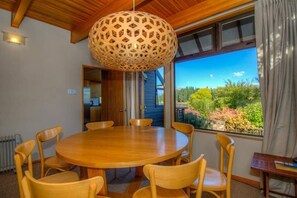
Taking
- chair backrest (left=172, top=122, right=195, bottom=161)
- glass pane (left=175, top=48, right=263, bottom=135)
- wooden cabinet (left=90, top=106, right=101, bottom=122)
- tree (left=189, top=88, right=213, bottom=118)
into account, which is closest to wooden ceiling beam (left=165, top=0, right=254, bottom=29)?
glass pane (left=175, top=48, right=263, bottom=135)

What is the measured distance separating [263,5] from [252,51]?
2.01 feet

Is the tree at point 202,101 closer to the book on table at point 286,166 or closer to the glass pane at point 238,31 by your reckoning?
the glass pane at point 238,31

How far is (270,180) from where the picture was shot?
86.8 inches

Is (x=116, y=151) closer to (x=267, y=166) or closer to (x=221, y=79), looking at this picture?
(x=267, y=166)

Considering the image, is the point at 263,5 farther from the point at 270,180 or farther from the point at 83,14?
the point at 83,14

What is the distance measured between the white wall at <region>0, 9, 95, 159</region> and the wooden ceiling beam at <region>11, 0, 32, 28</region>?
11cm

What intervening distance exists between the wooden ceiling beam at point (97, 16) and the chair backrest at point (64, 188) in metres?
2.34

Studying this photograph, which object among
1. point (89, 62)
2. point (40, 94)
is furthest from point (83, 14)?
point (40, 94)

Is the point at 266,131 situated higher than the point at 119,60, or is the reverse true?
the point at 119,60

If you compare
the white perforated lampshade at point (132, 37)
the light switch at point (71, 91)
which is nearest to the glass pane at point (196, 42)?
the white perforated lampshade at point (132, 37)

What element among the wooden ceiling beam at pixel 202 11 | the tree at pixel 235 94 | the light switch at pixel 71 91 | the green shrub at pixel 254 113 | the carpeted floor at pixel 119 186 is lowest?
the carpeted floor at pixel 119 186

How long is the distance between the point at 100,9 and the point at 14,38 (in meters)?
1.64

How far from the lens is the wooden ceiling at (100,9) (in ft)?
8.59

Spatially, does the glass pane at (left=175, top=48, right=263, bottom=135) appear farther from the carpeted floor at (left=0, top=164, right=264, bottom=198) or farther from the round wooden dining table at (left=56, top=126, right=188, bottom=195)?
the round wooden dining table at (left=56, top=126, right=188, bottom=195)
